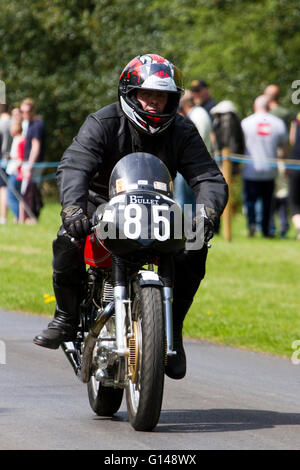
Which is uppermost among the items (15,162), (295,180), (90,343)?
(15,162)

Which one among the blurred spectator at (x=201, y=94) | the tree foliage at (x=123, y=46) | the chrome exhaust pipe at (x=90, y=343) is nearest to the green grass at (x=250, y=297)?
the blurred spectator at (x=201, y=94)

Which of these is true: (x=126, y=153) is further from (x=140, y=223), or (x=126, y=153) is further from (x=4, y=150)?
(x=4, y=150)

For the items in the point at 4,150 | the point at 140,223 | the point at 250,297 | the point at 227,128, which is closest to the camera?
the point at 140,223

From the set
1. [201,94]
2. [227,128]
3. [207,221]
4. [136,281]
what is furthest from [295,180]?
[136,281]

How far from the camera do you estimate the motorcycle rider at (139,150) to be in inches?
257

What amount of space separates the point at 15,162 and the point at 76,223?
14552 millimetres

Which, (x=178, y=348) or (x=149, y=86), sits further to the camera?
(x=178, y=348)

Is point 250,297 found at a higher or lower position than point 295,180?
lower

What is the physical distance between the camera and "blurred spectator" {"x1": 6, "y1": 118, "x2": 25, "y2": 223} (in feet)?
66.9

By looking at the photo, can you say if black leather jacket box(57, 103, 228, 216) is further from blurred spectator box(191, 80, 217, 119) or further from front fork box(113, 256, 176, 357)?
blurred spectator box(191, 80, 217, 119)

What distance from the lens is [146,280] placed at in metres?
6.06

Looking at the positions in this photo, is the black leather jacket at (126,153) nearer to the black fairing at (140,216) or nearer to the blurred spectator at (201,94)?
the black fairing at (140,216)

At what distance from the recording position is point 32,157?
2022 cm

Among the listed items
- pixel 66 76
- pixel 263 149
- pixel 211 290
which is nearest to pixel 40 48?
pixel 66 76
